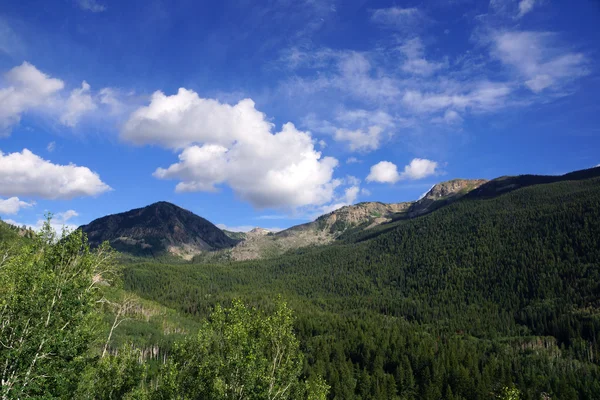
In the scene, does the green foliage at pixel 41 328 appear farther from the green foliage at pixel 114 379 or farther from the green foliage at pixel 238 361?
the green foliage at pixel 238 361

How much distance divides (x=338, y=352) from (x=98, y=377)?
6540 inches

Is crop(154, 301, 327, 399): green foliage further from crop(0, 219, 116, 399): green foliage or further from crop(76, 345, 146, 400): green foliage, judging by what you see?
crop(0, 219, 116, 399): green foliage

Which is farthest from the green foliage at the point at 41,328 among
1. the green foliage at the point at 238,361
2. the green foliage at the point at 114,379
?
the green foliage at the point at 238,361

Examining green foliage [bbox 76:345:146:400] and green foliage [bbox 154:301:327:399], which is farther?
green foliage [bbox 76:345:146:400]

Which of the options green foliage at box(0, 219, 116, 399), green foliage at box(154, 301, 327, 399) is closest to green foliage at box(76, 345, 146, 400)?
green foliage at box(0, 219, 116, 399)

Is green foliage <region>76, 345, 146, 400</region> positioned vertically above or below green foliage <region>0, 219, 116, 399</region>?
below

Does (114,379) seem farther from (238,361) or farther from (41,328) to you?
(238,361)

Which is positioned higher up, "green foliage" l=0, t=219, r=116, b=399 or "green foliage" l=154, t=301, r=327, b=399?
"green foliage" l=0, t=219, r=116, b=399

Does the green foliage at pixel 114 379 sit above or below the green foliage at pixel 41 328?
below

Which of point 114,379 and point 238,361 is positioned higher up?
point 238,361

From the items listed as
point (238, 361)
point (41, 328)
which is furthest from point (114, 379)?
point (238, 361)

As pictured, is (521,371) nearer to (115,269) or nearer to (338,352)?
(338,352)

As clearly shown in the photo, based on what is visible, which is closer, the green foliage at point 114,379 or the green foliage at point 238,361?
the green foliage at point 238,361

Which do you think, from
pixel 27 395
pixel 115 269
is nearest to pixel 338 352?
pixel 115 269
